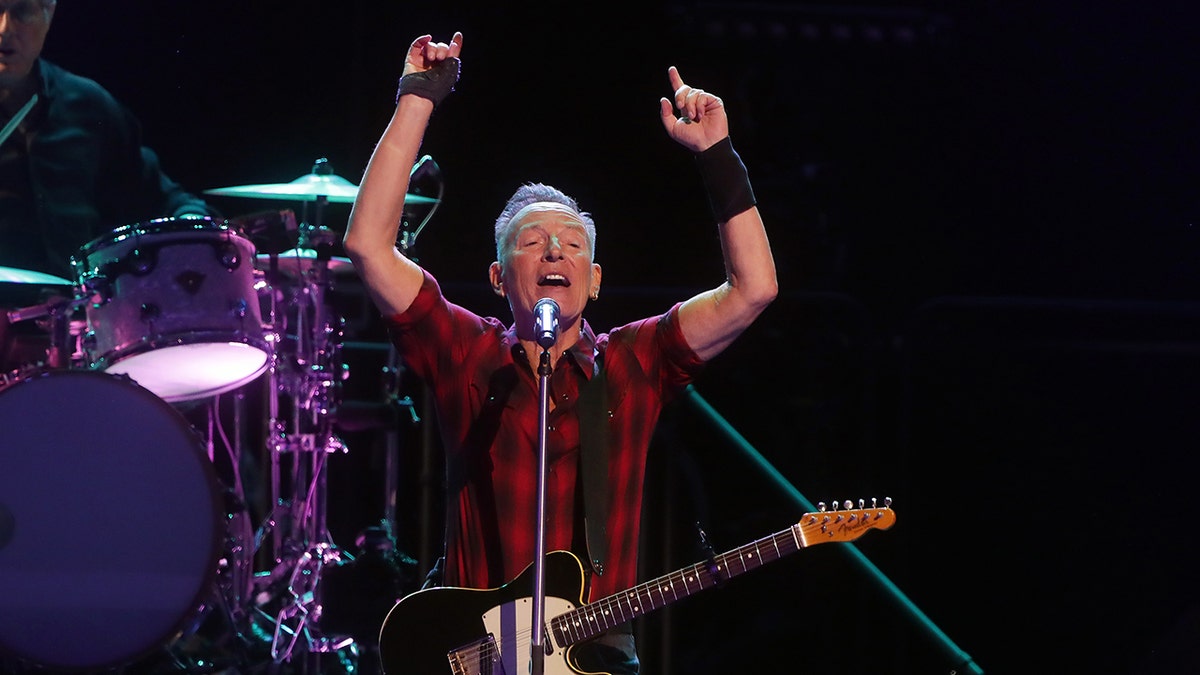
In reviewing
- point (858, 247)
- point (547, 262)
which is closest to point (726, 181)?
point (547, 262)

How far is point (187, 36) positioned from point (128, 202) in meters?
0.88

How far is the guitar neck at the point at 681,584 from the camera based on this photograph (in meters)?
3.27

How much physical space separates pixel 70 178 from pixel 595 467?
11.7 feet

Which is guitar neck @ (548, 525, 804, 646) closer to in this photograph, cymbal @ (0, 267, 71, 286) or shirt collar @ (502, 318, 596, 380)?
shirt collar @ (502, 318, 596, 380)

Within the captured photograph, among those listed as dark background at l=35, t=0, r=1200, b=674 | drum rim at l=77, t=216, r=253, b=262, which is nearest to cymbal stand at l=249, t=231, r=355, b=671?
dark background at l=35, t=0, r=1200, b=674

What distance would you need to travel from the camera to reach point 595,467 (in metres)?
3.40

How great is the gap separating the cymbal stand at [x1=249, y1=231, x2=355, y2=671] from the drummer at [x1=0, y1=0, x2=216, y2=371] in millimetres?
787

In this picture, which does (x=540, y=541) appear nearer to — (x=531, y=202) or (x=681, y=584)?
(x=681, y=584)

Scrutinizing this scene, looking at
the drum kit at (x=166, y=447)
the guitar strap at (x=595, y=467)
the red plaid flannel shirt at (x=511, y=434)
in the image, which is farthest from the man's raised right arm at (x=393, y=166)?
the drum kit at (x=166, y=447)

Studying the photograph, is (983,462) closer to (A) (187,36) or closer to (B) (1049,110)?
(B) (1049,110)

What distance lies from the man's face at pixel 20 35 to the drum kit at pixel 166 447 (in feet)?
4.04

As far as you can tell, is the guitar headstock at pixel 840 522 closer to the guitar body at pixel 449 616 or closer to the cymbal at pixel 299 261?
the guitar body at pixel 449 616

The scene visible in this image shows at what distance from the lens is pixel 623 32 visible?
6.45 m

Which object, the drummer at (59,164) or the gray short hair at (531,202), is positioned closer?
the gray short hair at (531,202)
